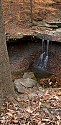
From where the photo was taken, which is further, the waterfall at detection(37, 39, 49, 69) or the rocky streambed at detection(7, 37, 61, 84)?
the waterfall at detection(37, 39, 49, 69)

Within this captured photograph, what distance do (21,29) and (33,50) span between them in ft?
5.80

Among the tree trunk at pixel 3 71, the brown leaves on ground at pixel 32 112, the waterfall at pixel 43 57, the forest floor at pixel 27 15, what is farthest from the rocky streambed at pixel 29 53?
the tree trunk at pixel 3 71

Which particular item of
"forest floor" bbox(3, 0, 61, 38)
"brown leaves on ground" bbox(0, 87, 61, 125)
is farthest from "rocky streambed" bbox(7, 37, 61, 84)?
"brown leaves on ground" bbox(0, 87, 61, 125)

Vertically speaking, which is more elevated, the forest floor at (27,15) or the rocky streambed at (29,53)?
the forest floor at (27,15)

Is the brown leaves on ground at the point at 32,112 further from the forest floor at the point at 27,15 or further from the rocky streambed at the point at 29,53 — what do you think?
the forest floor at the point at 27,15

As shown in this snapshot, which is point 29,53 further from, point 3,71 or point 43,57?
point 3,71

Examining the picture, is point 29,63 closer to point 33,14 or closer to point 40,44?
point 40,44

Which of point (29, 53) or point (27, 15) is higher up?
point (27, 15)

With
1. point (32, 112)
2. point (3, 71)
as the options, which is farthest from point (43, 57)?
point (32, 112)

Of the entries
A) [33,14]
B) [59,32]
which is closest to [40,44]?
[59,32]

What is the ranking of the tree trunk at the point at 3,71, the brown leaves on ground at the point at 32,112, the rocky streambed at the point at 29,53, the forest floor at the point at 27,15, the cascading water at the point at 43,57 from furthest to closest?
the forest floor at the point at 27,15, the cascading water at the point at 43,57, the rocky streambed at the point at 29,53, the tree trunk at the point at 3,71, the brown leaves on ground at the point at 32,112

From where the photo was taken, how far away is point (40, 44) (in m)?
14.0

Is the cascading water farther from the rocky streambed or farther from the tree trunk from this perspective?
the tree trunk

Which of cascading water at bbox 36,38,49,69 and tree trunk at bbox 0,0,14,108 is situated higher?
tree trunk at bbox 0,0,14,108
